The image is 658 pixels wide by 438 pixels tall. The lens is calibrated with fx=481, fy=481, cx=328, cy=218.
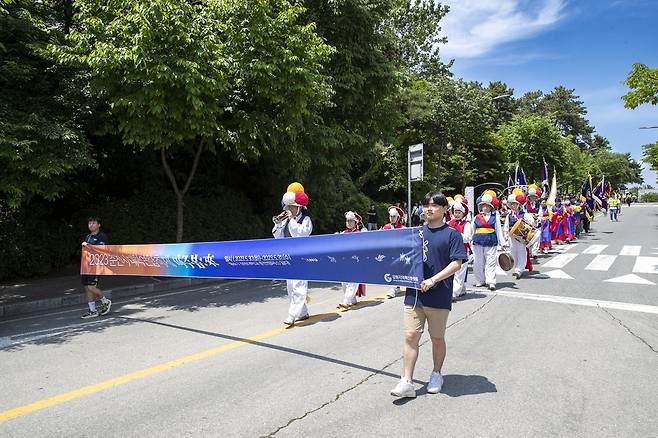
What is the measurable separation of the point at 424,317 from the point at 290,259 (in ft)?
6.19

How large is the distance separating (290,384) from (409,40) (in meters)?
29.5

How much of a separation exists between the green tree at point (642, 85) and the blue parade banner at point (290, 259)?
12.6 m

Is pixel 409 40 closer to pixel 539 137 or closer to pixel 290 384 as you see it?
pixel 539 137

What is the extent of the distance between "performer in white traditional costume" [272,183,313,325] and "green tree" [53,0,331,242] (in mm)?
3177

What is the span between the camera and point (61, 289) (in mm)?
10156

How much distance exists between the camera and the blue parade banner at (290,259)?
449 cm

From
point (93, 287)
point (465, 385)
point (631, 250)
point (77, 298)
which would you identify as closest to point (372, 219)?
point (631, 250)

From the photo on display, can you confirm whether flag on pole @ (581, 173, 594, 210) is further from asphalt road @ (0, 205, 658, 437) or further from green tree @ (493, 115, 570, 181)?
asphalt road @ (0, 205, 658, 437)

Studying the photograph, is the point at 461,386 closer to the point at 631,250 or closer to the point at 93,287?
the point at 93,287

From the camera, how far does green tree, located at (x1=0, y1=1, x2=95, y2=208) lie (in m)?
8.28

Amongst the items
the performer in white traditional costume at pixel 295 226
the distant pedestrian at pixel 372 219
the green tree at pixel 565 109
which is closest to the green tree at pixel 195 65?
the performer in white traditional costume at pixel 295 226

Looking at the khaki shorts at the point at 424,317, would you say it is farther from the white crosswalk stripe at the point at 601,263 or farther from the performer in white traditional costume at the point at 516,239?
the white crosswalk stripe at the point at 601,263

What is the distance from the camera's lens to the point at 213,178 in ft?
51.6

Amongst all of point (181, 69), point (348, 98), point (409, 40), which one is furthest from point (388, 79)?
point (409, 40)
